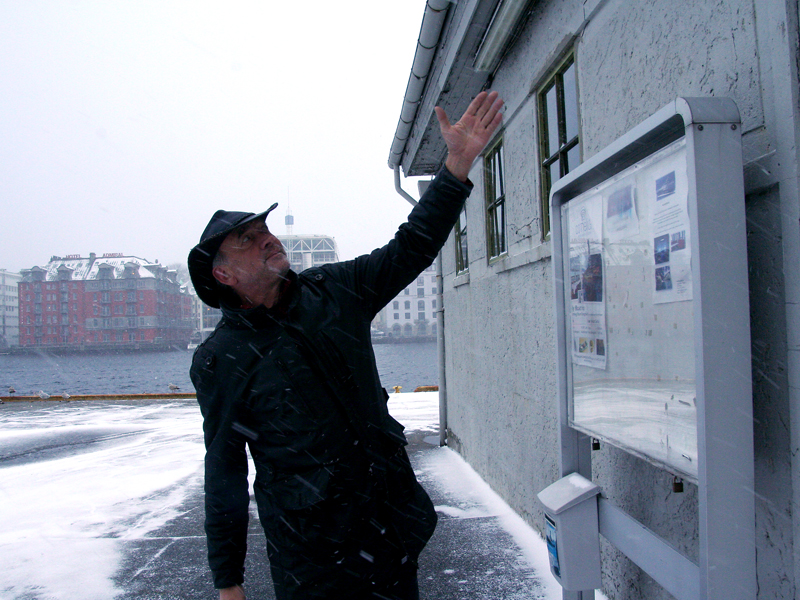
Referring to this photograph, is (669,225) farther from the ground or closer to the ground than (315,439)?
farther from the ground

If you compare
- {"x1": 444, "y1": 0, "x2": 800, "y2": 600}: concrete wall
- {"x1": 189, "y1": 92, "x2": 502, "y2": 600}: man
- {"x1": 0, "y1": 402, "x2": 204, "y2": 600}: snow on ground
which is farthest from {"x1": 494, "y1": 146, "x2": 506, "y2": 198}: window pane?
{"x1": 0, "y1": 402, "x2": 204, "y2": 600}: snow on ground

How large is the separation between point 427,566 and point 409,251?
2.54 m

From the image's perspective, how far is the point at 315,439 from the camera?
1.83m

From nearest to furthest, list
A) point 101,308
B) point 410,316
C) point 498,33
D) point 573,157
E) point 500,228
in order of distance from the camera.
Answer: point 573,157 → point 498,33 → point 500,228 → point 410,316 → point 101,308

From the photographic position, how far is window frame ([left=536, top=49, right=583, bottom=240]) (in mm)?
3080

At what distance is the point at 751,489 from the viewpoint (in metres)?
1.36

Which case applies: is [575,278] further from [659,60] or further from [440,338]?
[440,338]

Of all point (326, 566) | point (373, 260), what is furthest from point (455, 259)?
point (326, 566)

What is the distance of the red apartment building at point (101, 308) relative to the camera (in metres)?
97.0

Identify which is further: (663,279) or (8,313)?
(8,313)

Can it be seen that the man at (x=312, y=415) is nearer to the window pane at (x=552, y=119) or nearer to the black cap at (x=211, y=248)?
the black cap at (x=211, y=248)

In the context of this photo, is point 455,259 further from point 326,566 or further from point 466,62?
point 326,566

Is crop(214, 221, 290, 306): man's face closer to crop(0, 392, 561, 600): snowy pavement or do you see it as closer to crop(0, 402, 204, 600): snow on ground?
crop(0, 392, 561, 600): snowy pavement

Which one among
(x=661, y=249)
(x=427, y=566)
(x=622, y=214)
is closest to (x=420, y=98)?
(x=622, y=214)
